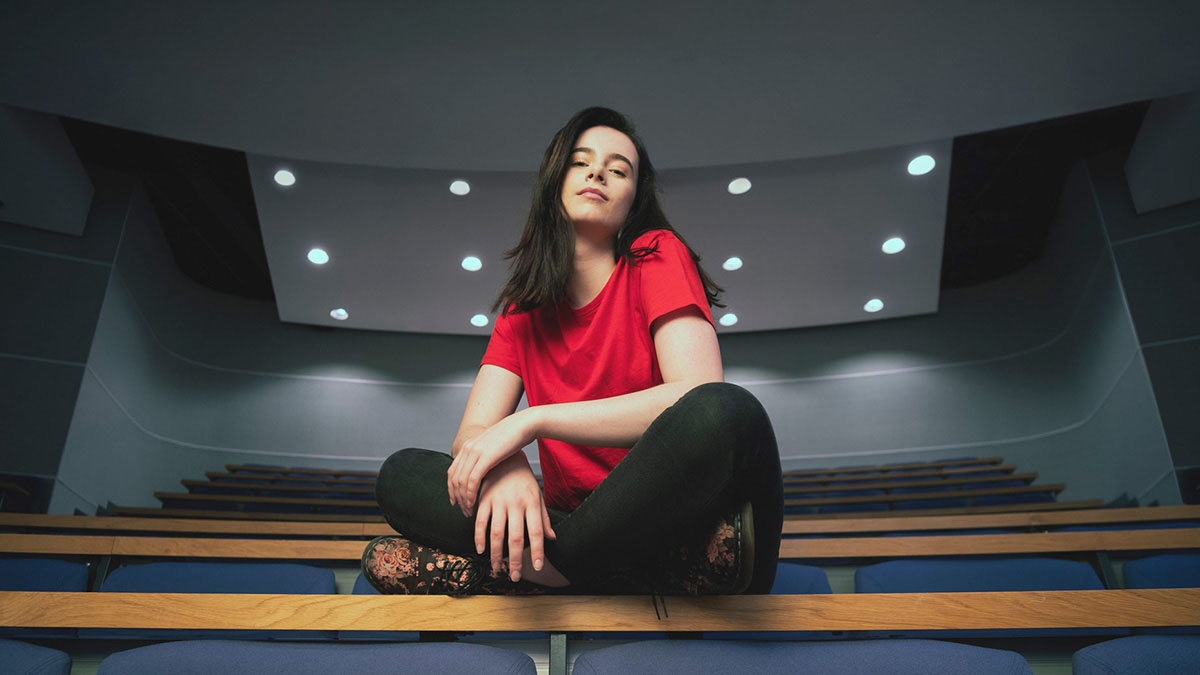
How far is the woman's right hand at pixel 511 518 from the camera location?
1.29 ft

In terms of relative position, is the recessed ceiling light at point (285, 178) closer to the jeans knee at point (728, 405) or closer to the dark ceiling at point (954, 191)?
the dark ceiling at point (954, 191)

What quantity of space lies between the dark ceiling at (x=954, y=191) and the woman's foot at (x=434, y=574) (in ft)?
11.8

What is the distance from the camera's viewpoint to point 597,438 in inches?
17.3

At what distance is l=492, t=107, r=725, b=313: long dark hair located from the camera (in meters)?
0.56

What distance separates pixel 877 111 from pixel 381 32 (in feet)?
6.54

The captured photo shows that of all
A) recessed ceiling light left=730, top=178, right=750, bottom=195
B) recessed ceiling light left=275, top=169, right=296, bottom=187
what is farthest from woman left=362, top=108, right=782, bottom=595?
recessed ceiling light left=275, top=169, right=296, bottom=187

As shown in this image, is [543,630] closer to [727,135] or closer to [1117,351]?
[727,135]

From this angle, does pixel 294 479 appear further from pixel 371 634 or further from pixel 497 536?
A: pixel 497 536

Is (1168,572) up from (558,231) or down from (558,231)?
down

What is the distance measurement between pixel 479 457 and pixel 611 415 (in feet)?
0.30

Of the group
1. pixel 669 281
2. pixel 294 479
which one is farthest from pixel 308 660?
pixel 294 479

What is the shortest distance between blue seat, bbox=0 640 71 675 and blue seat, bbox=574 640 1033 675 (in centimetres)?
34

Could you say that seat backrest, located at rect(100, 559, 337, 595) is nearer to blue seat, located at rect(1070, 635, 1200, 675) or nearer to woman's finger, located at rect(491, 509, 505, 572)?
woman's finger, located at rect(491, 509, 505, 572)

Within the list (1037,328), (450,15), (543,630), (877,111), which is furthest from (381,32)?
(1037,328)
